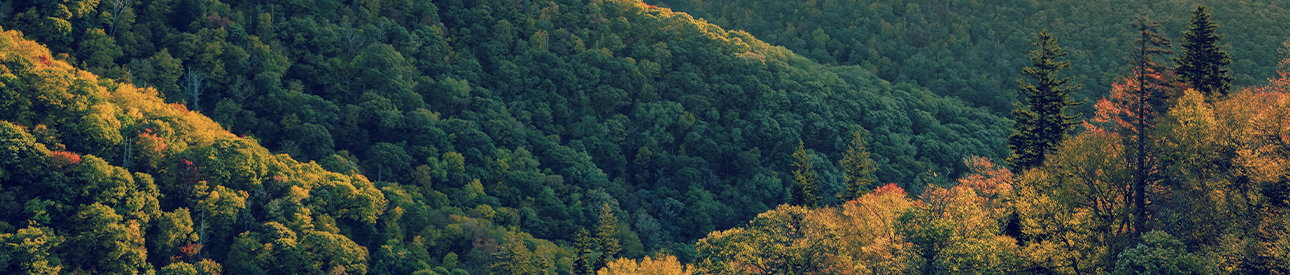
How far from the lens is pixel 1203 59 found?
5475 cm

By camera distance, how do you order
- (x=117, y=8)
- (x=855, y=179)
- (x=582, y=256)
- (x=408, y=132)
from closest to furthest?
(x=582, y=256)
(x=117, y=8)
(x=855, y=179)
(x=408, y=132)

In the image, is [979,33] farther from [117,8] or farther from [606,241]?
[117,8]

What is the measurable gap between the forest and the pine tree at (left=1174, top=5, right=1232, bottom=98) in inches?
6.7

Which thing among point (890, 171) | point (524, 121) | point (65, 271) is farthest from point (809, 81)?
point (65, 271)

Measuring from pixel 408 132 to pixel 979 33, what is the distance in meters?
76.9

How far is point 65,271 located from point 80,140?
943 centimetres

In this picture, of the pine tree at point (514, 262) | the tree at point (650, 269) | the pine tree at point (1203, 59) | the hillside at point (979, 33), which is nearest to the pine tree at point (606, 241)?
the pine tree at point (514, 262)

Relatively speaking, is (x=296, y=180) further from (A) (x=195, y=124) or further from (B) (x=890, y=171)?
(B) (x=890, y=171)

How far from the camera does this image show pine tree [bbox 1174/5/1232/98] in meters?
54.4

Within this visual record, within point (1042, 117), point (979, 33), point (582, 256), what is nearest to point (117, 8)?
point (582, 256)

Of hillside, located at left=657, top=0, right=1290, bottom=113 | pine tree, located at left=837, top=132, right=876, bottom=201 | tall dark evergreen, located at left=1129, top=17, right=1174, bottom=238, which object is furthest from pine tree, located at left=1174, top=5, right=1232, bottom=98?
hillside, located at left=657, top=0, right=1290, bottom=113

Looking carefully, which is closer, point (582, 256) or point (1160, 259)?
point (1160, 259)

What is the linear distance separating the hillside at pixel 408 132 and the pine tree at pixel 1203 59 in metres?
37.3

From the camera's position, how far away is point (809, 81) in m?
108
